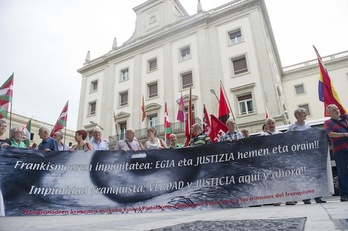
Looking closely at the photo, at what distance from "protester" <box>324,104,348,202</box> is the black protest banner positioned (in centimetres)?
20

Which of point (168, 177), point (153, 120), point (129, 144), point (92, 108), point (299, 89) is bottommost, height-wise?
point (168, 177)

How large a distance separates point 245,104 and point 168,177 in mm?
13203

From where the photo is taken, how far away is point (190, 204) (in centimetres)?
370

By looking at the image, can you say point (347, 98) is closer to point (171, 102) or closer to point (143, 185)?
point (171, 102)

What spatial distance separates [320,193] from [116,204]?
3.20 meters

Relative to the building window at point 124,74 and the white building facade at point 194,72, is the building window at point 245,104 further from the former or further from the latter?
the building window at point 124,74

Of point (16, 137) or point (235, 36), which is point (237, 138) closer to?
point (16, 137)

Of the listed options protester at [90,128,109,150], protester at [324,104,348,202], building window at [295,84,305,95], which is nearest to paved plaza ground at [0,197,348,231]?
protester at [324,104,348,202]

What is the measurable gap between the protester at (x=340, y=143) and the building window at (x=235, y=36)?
1491cm

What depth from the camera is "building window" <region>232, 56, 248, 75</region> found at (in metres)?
16.7

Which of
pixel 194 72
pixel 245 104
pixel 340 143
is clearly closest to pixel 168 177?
pixel 340 143

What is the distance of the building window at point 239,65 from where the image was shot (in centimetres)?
1675

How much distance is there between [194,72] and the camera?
60.0 feet

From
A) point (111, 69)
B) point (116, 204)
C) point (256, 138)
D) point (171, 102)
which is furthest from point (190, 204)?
point (111, 69)
